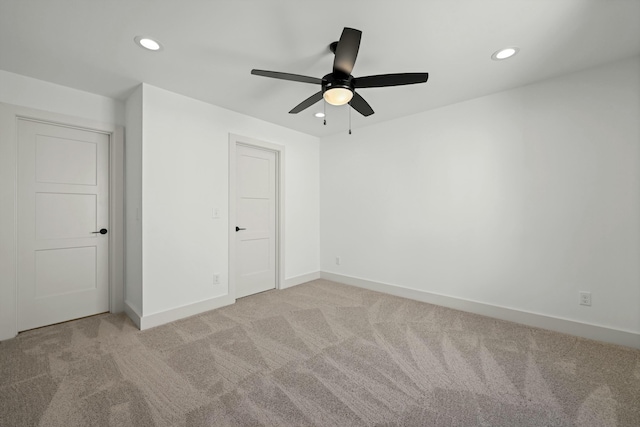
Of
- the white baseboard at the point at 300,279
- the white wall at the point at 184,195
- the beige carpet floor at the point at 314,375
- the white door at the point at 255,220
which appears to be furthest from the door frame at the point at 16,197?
the white baseboard at the point at 300,279

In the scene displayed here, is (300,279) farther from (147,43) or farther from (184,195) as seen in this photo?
(147,43)

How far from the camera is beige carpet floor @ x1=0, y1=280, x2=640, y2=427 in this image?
1571 millimetres

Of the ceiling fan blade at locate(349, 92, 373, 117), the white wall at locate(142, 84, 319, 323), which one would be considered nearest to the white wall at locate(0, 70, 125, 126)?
the white wall at locate(142, 84, 319, 323)

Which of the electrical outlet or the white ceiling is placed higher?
the white ceiling

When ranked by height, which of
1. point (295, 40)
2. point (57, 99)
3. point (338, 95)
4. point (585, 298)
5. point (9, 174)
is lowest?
point (585, 298)

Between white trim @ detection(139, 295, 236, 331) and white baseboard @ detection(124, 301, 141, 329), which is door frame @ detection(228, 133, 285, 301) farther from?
white baseboard @ detection(124, 301, 141, 329)

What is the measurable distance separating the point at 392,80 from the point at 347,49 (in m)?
0.48

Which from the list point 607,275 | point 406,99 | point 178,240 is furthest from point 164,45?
point 607,275

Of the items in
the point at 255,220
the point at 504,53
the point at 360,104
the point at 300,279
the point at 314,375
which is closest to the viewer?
the point at 314,375

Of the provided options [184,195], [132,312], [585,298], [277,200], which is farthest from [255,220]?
[585,298]

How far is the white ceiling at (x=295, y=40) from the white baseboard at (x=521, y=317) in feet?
7.94

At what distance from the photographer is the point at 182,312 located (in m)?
2.98

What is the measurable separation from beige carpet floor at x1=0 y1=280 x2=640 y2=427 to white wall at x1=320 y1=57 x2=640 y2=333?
53 cm

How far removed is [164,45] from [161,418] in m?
2.62
